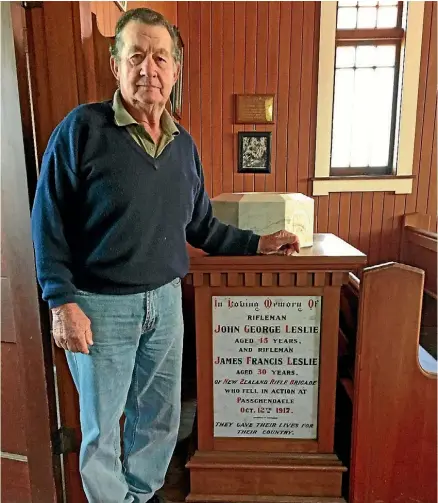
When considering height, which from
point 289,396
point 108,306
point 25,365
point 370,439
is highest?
point 108,306

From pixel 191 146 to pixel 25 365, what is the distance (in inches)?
34.1

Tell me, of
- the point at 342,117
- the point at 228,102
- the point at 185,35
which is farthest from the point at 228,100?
the point at 342,117

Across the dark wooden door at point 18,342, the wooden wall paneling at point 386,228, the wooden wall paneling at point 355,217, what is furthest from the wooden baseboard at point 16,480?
the wooden wall paneling at point 386,228

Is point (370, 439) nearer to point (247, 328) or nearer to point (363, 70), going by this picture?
point (247, 328)

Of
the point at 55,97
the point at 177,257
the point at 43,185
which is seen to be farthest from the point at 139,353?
the point at 55,97

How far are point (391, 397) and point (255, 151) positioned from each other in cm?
218

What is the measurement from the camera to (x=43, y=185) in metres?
1.10

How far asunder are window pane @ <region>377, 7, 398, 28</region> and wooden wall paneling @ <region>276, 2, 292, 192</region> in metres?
0.68

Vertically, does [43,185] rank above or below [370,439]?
above

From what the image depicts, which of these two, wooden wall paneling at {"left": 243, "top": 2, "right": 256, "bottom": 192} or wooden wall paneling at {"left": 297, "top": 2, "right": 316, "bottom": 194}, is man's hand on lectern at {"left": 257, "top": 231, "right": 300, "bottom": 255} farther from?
wooden wall paneling at {"left": 243, "top": 2, "right": 256, "bottom": 192}

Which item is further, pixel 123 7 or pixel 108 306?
pixel 123 7

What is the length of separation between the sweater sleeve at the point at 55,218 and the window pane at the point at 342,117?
262 cm

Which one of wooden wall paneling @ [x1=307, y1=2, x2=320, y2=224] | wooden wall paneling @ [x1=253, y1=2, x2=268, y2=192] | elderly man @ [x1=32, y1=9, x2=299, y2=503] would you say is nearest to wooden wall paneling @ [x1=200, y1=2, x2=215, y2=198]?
wooden wall paneling @ [x1=253, y1=2, x2=268, y2=192]

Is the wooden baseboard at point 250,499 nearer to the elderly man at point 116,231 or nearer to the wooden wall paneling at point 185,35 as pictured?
the elderly man at point 116,231
